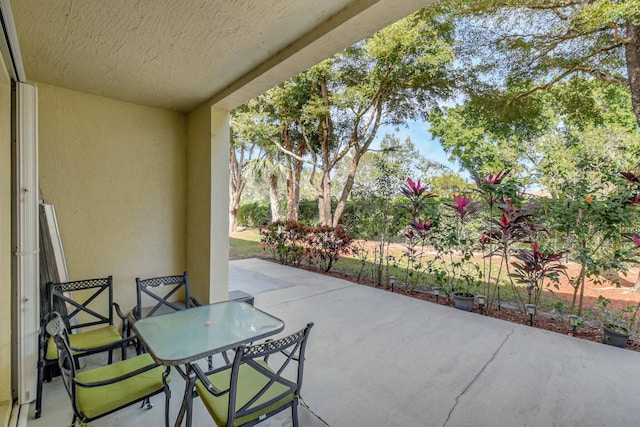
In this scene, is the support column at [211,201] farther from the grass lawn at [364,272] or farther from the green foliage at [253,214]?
the green foliage at [253,214]

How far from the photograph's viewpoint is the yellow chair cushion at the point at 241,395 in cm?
137

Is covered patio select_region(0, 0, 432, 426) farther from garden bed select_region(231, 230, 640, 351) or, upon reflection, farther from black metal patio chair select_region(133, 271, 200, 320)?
garden bed select_region(231, 230, 640, 351)

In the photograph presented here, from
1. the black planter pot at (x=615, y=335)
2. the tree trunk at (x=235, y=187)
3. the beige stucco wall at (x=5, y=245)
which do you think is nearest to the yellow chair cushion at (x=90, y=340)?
the beige stucco wall at (x=5, y=245)

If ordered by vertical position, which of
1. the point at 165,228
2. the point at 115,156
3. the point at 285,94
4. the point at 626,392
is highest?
the point at 285,94

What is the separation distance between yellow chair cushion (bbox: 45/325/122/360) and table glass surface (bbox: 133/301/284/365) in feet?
1.67

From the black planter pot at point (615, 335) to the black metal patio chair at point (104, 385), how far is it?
4.17m

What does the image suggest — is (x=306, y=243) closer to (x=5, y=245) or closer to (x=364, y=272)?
(x=364, y=272)

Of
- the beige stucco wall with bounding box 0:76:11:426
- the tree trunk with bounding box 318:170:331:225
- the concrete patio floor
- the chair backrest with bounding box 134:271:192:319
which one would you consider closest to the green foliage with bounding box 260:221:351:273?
the tree trunk with bounding box 318:170:331:225

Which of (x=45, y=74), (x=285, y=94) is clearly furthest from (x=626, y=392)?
(x=285, y=94)

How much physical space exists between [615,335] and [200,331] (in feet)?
13.3

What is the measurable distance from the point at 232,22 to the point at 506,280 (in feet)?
19.0

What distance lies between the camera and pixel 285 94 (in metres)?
7.79

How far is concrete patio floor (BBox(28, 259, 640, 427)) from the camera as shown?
193 cm

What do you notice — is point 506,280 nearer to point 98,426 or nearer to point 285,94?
point 98,426
